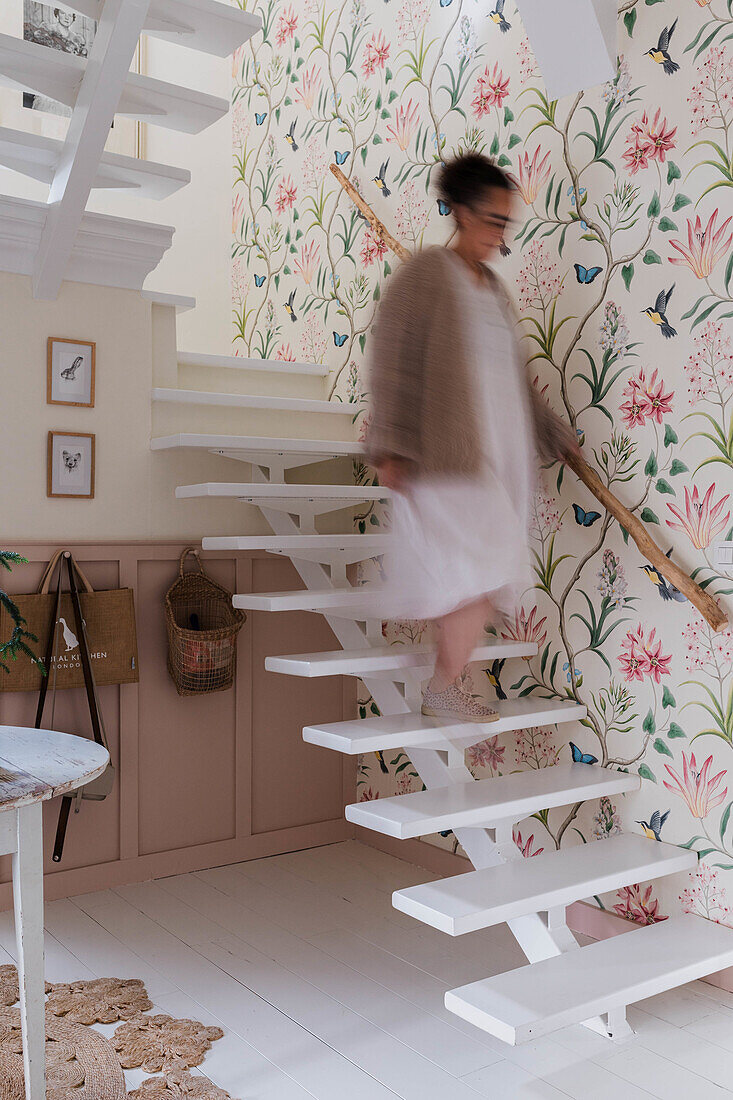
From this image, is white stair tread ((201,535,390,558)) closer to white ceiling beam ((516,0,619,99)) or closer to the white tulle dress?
the white tulle dress

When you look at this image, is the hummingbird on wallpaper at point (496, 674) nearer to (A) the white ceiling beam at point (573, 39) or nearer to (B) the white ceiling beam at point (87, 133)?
(A) the white ceiling beam at point (573, 39)

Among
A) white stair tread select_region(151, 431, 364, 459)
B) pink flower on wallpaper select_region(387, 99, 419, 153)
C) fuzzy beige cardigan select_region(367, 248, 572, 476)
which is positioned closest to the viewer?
fuzzy beige cardigan select_region(367, 248, 572, 476)

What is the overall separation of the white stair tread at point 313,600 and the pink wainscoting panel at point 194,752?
50 centimetres

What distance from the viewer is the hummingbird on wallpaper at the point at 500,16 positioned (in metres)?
2.77

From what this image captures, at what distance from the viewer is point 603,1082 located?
1.84m

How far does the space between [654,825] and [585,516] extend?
32.3 inches

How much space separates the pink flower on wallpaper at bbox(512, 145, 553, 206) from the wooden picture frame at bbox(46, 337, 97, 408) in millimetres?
1366

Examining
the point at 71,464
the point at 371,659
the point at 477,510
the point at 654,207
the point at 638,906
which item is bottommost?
the point at 638,906

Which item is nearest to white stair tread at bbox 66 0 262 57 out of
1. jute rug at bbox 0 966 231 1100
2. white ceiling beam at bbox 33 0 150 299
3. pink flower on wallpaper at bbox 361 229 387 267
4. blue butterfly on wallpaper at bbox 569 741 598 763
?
white ceiling beam at bbox 33 0 150 299

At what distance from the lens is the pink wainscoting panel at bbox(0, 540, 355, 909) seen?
285 centimetres

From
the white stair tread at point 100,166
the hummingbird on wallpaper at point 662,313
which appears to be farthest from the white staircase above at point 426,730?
the white stair tread at point 100,166

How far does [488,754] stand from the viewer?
112 inches

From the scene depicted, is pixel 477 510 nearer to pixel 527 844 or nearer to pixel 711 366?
pixel 711 366

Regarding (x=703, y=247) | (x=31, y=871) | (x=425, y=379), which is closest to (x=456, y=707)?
(x=425, y=379)
